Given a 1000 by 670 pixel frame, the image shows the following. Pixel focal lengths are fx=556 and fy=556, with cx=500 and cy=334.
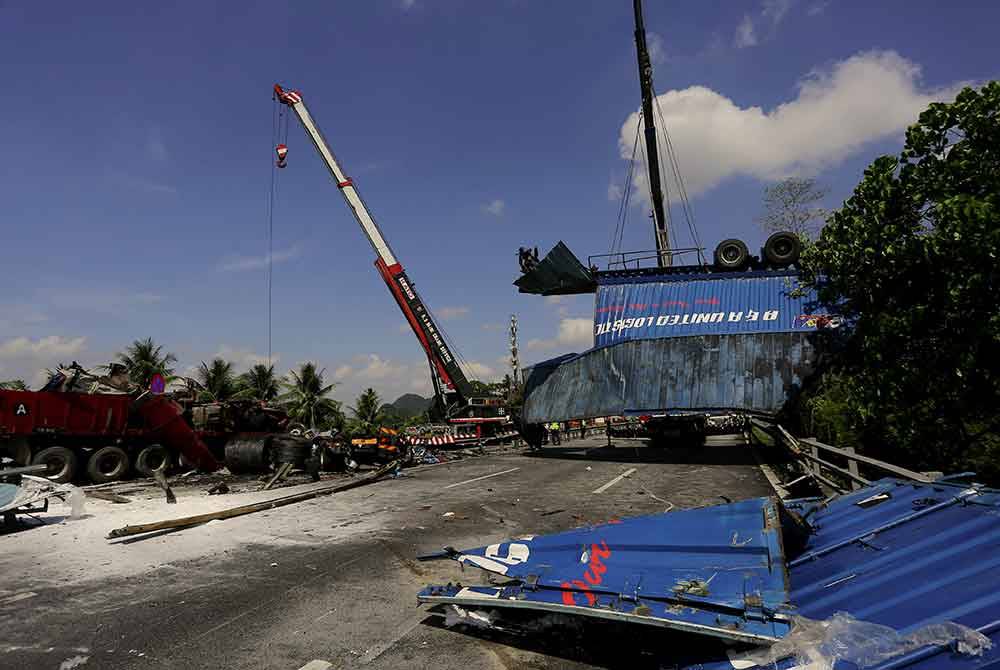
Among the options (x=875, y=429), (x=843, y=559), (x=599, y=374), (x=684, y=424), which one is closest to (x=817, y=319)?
(x=684, y=424)

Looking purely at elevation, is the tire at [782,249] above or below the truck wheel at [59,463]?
above

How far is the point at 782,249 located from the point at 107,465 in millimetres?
26880

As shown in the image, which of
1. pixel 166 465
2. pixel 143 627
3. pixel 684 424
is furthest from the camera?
pixel 684 424

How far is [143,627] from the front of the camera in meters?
4.95

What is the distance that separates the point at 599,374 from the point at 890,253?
1445 cm

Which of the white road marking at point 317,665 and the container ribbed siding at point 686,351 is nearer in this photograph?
the white road marking at point 317,665

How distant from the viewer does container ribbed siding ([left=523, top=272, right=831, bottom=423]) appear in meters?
19.2

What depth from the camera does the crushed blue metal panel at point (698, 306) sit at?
2238cm

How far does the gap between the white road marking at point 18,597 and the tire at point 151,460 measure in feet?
34.7

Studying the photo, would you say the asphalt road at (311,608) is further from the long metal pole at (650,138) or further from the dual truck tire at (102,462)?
the long metal pole at (650,138)

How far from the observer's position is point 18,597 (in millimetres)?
5777

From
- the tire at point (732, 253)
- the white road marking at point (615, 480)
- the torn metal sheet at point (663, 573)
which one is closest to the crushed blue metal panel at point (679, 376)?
the white road marking at point (615, 480)

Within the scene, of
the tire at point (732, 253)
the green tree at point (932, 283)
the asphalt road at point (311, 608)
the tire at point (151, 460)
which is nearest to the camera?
the asphalt road at point (311, 608)

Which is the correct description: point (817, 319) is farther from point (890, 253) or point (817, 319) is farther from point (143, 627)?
point (143, 627)
